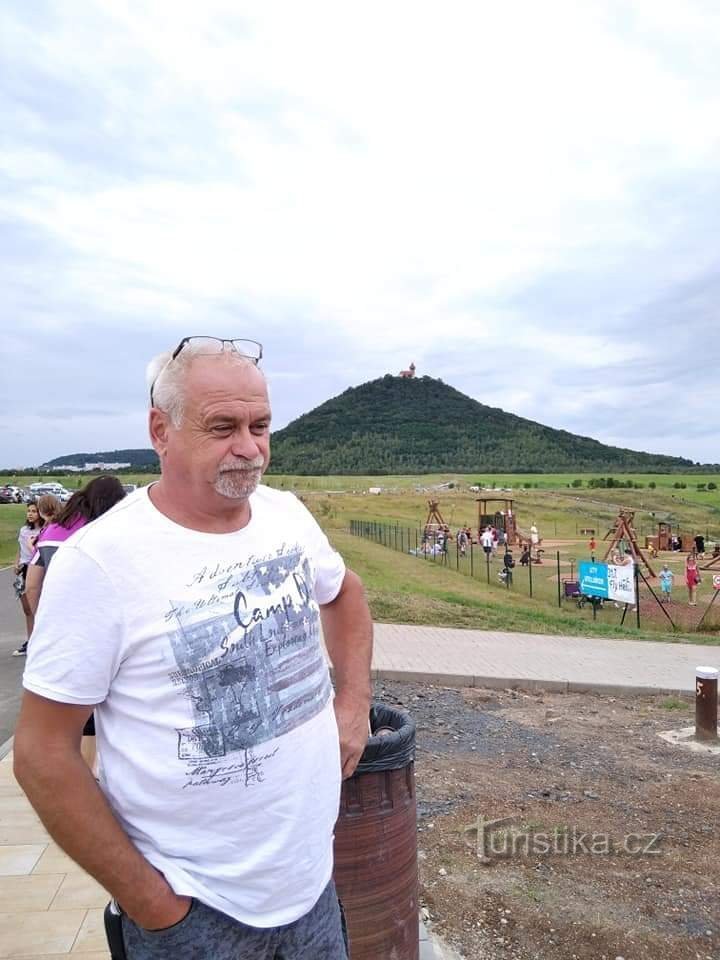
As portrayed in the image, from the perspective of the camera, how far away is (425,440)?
6147 inches

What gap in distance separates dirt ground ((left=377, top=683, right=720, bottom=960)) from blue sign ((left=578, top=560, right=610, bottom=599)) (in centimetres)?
647

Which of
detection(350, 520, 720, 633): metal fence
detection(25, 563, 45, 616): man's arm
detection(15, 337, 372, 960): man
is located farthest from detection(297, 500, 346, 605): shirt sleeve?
Answer: detection(350, 520, 720, 633): metal fence

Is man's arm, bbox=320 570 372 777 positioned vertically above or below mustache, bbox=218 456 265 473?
below

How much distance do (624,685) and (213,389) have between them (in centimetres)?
740

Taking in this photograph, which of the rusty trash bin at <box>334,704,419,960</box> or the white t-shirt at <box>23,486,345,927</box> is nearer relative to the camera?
the white t-shirt at <box>23,486,345,927</box>

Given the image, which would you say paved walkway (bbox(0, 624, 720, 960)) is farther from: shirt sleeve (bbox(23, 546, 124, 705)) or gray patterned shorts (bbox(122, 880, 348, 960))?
shirt sleeve (bbox(23, 546, 124, 705))

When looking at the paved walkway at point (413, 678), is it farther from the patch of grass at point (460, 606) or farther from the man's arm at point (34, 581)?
the man's arm at point (34, 581)

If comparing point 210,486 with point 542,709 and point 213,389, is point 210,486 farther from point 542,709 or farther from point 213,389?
point 542,709

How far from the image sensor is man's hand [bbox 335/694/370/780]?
208 cm

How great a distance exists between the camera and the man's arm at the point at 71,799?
148 centimetres

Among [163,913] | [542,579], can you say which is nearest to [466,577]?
[542,579]

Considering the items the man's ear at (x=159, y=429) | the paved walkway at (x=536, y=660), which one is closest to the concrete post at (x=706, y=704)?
the paved walkway at (x=536, y=660)

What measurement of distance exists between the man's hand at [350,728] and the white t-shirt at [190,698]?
0.32 metres

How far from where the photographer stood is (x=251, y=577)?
173cm
